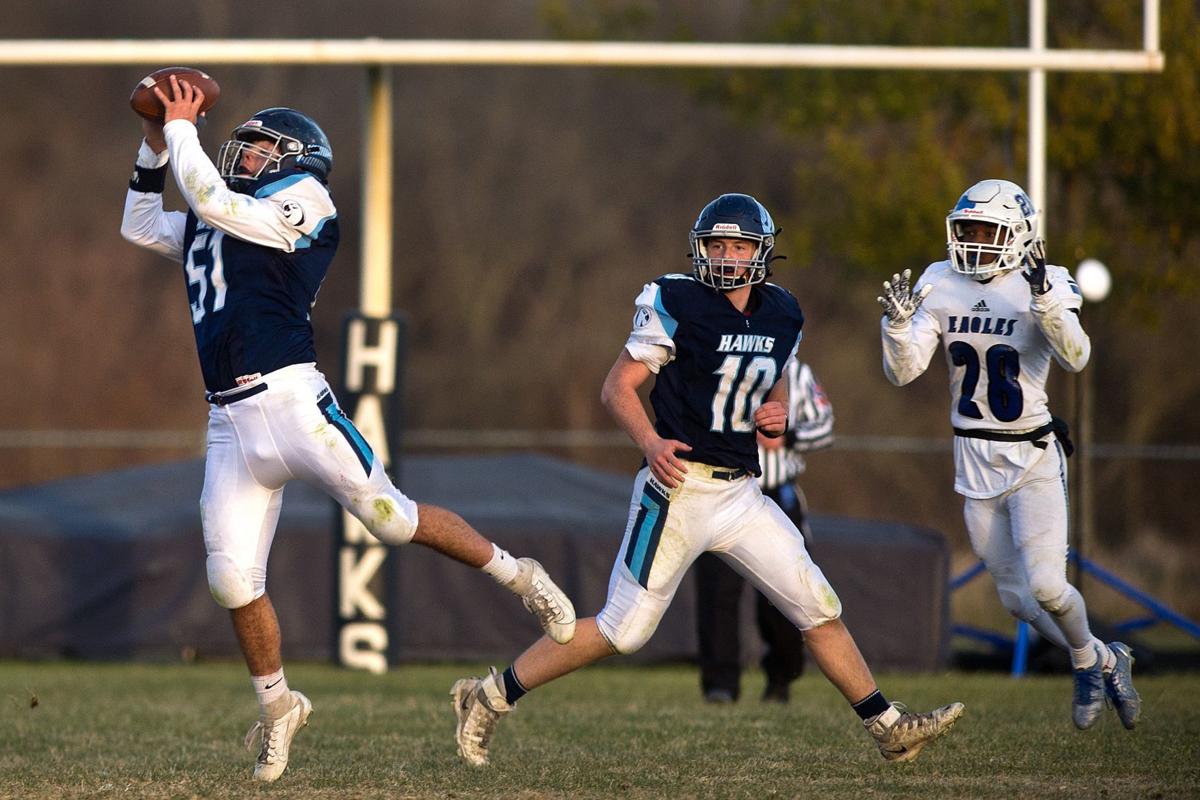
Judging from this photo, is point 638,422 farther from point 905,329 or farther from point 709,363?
point 905,329

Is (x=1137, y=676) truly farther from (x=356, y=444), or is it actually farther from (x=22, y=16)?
(x=22, y=16)

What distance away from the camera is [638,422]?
5285 millimetres

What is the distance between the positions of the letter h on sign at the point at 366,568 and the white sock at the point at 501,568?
4231 millimetres

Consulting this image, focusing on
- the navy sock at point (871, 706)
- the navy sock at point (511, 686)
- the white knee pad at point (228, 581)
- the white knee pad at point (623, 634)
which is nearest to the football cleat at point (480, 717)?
the navy sock at point (511, 686)

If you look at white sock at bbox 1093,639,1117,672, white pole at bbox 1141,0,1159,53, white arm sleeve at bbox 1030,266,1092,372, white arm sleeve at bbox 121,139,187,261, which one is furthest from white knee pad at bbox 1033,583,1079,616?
white pole at bbox 1141,0,1159,53

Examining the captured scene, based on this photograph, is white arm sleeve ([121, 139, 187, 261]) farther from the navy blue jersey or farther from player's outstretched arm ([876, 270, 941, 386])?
player's outstretched arm ([876, 270, 941, 386])

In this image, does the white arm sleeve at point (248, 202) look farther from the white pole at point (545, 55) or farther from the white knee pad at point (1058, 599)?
the white pole at point (545, 55)

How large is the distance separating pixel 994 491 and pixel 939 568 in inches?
186

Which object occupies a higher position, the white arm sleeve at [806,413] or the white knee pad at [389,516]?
the white arm sleeve at [806,413]

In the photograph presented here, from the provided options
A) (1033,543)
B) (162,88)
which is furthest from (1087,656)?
(162,88)

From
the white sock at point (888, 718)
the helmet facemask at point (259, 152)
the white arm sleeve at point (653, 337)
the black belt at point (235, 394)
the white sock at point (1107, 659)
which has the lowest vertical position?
the white sock at point (888, 718)

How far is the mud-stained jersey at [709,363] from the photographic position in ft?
17.7

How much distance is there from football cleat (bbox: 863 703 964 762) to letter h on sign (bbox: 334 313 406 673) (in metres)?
4.84

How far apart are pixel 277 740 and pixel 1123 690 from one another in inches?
116
